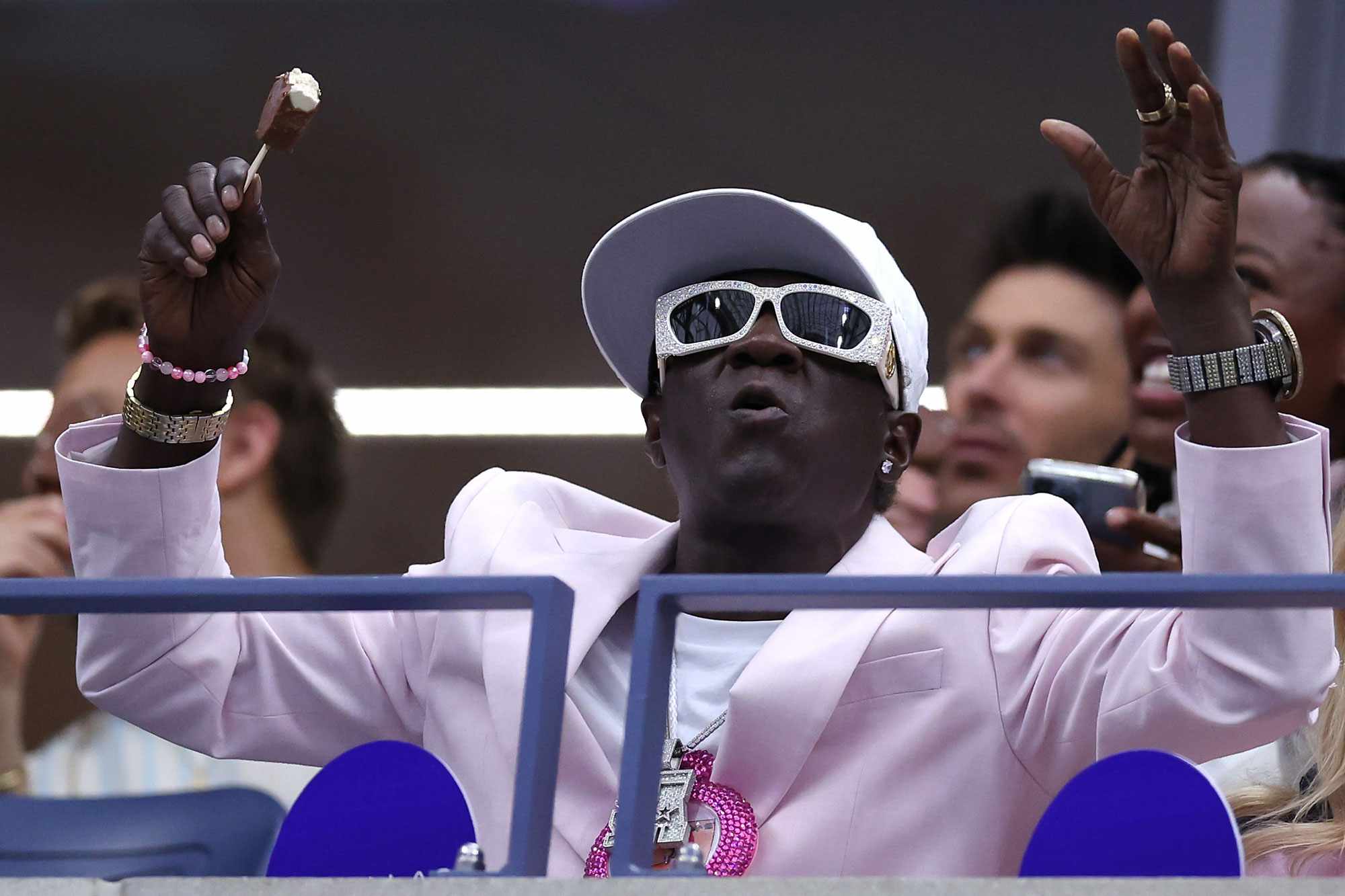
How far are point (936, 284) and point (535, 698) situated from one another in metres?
3.42

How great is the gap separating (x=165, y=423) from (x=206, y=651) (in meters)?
0.29

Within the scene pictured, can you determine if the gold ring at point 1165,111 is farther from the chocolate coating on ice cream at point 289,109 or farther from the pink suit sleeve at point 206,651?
the pink suit sleeve at point 206,651

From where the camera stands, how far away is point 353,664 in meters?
2.62

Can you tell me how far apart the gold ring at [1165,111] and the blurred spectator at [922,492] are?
1.56 m

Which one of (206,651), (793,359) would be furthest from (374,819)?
(793,359)

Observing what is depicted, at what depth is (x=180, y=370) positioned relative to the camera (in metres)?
2.41

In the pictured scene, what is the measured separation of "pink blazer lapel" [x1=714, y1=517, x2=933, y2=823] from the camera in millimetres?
2271

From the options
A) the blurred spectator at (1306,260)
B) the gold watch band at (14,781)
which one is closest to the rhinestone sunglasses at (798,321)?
the blurred spectator at (1306,260)

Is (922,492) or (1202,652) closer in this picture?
(1202,652)

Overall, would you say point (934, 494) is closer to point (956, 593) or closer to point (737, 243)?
point (737, 243)

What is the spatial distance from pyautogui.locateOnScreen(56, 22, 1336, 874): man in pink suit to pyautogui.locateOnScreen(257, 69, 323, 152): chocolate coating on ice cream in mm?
191

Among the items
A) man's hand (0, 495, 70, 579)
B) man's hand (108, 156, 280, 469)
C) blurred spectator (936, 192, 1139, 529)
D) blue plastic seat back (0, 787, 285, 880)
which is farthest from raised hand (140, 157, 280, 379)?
man's hand (0, 495, 70, 579)

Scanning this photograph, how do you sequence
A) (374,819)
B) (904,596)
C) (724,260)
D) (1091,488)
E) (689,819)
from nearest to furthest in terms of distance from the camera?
(904,596) < (374,819) < (689,819) < (724,260) < (1091,488)

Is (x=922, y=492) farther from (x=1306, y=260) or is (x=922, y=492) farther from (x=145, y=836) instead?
(x=145, y=836)
